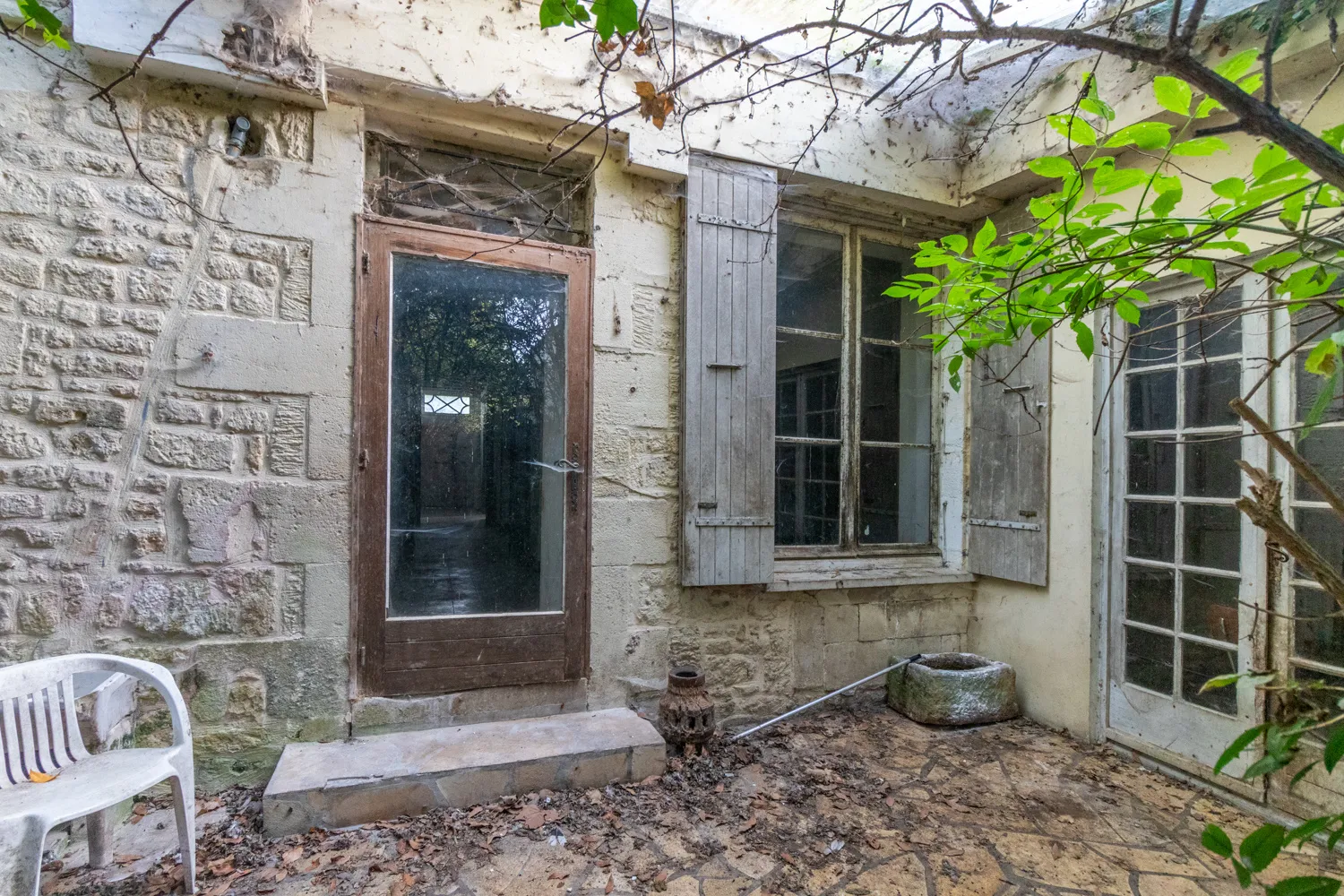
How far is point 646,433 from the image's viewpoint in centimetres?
295

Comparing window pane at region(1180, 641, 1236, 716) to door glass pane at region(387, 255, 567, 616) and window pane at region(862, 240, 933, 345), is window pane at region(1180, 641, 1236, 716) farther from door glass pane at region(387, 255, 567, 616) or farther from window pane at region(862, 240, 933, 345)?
door glass pane at region(387, 255, 567, 616)

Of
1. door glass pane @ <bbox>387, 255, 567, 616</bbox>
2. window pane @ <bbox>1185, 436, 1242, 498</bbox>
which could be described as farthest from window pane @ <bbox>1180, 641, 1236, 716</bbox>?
door glass pane @ <bbox>387, 255, 567, 616</bbox>

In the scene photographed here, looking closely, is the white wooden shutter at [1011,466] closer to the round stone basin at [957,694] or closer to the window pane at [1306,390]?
the round stone basin at [957,694]

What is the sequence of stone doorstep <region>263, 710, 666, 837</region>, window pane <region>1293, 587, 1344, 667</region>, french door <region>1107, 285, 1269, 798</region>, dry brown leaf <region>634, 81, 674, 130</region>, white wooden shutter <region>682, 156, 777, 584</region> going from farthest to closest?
white wooden shutter <region>682, 156, 777, 584</region>, french door <region>1107, 285, 1269, 798</region>, window pane <region>1293, 587, 1344, 667</region>, stone doorstep <region>263, 710, 666, 837</region>, dry brown leaf <region>634, 81, 674, 130</region>

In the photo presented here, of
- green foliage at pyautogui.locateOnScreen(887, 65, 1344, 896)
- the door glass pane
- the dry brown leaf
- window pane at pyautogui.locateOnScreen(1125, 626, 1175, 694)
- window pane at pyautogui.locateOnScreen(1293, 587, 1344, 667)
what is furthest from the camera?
window pane at pyautogui.locateOnScreen(1125, 626, 1175, 694)

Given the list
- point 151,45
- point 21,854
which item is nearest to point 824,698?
point 21,854

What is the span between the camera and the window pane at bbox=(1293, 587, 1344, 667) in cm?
227

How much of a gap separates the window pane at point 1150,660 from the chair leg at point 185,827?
3.43 metres

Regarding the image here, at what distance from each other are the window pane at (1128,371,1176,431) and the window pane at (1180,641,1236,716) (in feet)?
2.89

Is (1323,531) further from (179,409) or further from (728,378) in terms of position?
(179,409)

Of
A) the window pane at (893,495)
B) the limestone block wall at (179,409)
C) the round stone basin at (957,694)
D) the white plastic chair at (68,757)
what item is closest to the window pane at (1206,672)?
the round stone basin at (957,694)

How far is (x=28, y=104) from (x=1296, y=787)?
4855 mm

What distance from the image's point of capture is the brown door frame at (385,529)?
2559mm

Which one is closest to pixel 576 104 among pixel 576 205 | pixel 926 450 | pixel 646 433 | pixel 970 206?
pixel 576 205
